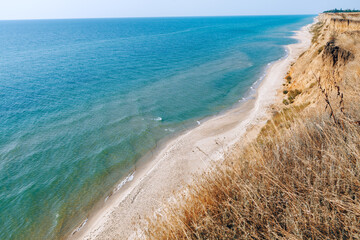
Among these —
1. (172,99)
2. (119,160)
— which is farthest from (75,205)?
(172,99)

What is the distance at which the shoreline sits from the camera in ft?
47.1

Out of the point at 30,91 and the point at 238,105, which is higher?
the point at 30,91

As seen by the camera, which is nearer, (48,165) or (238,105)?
(48,165)

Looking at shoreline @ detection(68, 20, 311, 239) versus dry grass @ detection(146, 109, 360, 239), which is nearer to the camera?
dry grass @ detection(146, 109, 360, 239)

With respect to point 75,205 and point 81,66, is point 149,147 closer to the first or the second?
point 75,205

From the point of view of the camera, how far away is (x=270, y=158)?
5531 mm

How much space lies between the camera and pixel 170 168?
61.6ft

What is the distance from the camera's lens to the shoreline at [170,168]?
14.4 m

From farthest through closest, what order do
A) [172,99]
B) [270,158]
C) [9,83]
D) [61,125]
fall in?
[9,83]
[172,99]
[61,125]
[270,158]

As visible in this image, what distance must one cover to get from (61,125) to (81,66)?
34848 millimetres

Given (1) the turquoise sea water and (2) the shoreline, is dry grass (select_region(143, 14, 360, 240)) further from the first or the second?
(1) the turquoise sea water

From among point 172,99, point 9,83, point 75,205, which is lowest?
point 75,205

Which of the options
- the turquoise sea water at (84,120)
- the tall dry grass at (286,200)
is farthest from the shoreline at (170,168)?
the tall dry grass at (286,200)

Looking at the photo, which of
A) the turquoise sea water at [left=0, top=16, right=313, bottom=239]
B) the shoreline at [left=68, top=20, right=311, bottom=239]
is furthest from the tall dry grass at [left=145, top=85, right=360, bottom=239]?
the turquoise sea water at [left=0, top=16, right=313, bottom=239]
